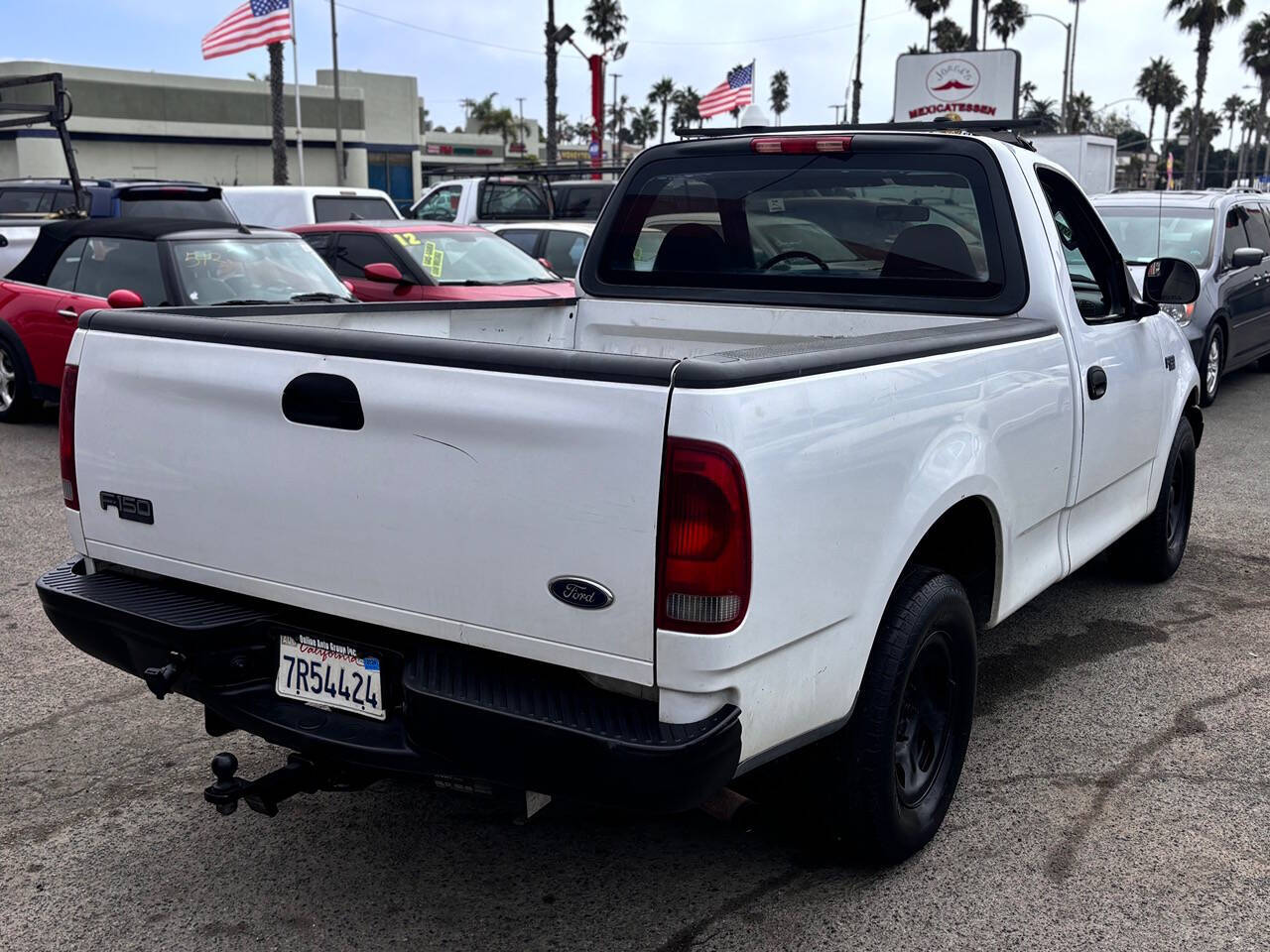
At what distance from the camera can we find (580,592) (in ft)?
8.46

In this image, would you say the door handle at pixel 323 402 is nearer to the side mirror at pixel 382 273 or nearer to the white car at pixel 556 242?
the side mirror at pixel 382 273

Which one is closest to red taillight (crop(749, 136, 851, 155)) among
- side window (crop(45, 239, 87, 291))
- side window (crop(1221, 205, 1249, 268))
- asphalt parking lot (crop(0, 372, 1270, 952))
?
asphalt parking lot (crop(0, 372, 1270, 952))

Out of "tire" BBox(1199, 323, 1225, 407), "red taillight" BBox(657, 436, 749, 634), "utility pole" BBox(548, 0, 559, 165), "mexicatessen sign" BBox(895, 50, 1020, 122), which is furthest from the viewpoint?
"utility pole" BBox(548, 0, 559, 165)

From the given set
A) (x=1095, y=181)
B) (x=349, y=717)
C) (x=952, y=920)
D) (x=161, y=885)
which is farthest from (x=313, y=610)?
(x=1095, y=181)

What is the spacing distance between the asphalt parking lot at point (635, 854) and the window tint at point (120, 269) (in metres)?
4.77

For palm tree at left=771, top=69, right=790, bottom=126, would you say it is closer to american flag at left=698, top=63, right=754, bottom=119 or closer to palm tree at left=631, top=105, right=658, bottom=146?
palm tree at left=631, top=105, right=658, bottom=146

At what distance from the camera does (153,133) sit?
46.2 metres

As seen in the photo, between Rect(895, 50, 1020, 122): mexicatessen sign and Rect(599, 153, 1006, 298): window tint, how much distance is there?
24.4 meters

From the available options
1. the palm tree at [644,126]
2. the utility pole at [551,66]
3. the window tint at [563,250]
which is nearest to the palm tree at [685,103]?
the palm tree at [644,126]

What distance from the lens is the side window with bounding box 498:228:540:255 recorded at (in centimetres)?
1427

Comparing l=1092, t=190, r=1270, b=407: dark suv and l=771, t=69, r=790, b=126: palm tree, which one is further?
l=771, t=69, r=790, b=126: palm tree

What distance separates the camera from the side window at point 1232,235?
11.3 m

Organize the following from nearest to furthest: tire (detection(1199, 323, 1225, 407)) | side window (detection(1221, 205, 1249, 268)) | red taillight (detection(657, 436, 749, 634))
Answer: red taillight (detection(657, 436, 749, 634)), tire (detection(1199, 323, 1225, 407)), side window (detection(1221, 205, 1249, 268))

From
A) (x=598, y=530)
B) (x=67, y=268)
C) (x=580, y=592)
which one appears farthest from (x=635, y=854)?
(x=67, y=268)
